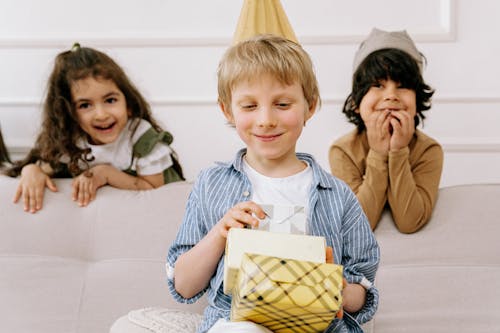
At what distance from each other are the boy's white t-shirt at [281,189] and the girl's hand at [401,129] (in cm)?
62

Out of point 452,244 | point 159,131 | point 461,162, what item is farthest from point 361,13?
point 452,244

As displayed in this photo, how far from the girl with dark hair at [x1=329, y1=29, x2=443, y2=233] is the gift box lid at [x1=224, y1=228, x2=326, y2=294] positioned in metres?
0.76

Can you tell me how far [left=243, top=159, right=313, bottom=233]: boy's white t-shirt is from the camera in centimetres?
142

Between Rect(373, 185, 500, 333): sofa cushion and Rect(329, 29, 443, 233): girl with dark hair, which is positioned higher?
Rect(329, 29, 443, 233): girl with dark hair

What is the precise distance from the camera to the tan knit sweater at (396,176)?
194cm

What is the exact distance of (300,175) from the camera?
4.78 ft

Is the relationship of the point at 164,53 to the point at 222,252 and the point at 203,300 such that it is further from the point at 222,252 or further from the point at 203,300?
the point at 222,252

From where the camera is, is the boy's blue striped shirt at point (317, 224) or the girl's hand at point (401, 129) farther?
the girl's hand at point (401, 129)

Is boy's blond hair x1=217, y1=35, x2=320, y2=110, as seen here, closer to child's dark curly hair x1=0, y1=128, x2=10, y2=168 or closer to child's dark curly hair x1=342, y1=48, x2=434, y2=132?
child's dark curly hair x1=342, y1=48, x2=434, y2=132

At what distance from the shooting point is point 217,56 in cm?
271

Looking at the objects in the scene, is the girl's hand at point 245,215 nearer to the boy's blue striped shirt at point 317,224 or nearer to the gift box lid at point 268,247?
the gift box lid at point 268,247

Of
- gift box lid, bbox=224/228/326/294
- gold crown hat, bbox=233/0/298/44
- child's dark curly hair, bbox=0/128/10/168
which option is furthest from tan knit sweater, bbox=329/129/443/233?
child's dark curly hair, bbox=0/128/10/168

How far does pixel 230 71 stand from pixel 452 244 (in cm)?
82

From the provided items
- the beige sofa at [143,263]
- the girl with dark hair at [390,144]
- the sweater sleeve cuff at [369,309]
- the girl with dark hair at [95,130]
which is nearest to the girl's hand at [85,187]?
the beige sofa at [143,263]
